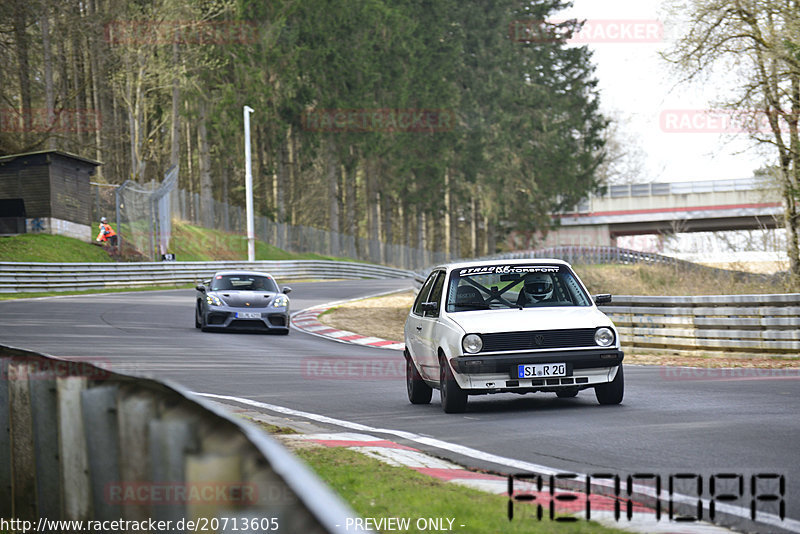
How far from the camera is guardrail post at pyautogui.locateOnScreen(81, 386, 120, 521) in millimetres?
4328

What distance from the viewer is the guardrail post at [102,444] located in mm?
4328

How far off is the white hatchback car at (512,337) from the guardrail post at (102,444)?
643 centimetres

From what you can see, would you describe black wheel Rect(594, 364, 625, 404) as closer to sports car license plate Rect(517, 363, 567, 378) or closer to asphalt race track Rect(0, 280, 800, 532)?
asphalt race track Rect(0, 280, 800, 532)

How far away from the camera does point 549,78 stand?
8162 cm

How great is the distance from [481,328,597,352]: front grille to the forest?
35.9 m

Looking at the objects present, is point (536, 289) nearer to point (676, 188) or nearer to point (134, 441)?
point (134, 441)

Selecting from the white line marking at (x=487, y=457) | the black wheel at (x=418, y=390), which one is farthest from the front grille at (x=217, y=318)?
the black wheel at (x=418, y=390)

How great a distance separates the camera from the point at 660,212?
78375mm

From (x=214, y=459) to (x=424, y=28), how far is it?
7182cm

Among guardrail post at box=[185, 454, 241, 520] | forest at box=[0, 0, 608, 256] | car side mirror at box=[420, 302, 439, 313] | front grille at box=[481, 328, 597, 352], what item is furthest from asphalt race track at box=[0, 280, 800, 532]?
forest at box=[0, 0, 608, 256]

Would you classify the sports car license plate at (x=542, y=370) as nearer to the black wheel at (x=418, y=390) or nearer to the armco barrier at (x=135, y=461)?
the black wheel at (x=418, y=390)

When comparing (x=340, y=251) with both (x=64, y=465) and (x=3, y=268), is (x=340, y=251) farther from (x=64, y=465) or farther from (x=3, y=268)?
(x=64, y=465)

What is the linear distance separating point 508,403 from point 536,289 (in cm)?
133

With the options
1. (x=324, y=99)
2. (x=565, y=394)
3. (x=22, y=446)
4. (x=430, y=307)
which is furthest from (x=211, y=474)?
(x=324, y=99)
